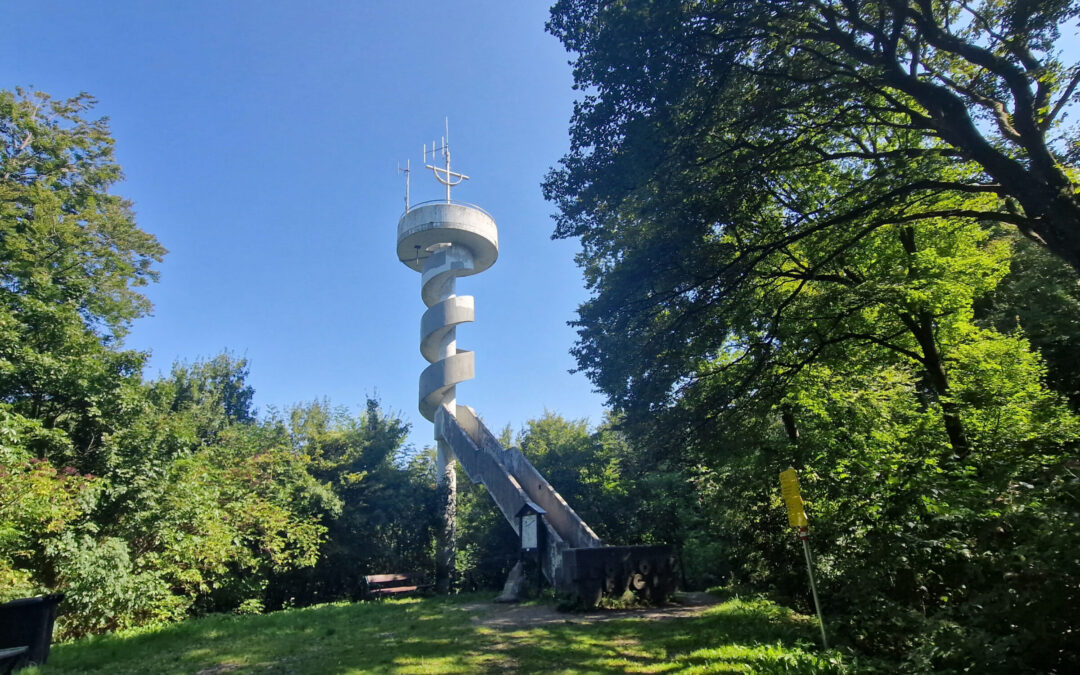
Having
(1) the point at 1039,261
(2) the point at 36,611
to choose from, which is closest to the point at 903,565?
(2) the point at 36,611

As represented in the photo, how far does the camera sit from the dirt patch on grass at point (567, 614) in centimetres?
1004

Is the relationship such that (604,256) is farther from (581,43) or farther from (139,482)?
(139,482)

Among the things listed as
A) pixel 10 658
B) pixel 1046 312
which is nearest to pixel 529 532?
pixel 10 658

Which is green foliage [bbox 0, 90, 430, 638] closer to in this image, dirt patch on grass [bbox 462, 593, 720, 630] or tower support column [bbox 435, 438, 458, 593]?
tower support column [bbox 435, 438, 458, 593]

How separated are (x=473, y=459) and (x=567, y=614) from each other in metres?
8.21

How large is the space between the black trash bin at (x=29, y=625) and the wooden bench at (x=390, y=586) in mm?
10375

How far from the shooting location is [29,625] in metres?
7.06

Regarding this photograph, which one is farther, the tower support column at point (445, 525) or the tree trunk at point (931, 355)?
the tower support column at point (445, 525)

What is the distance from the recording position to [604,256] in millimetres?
11336

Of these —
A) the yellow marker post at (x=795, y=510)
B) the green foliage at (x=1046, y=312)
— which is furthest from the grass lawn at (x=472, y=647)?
the green foliage at (x=1046, y=312)

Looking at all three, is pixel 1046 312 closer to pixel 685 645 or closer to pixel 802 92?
pixel 802 92

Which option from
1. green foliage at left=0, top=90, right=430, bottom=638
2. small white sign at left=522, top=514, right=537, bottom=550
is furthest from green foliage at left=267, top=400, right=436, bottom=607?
small white sign at left=522, top=514, right=537, bottom=550

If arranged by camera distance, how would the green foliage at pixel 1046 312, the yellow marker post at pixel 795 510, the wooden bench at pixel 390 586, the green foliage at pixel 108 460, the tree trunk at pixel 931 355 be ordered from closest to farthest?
the yellow marker post at pixel 795 510, the tree trunk at pixel 931 355, the green foliage at pixel 108 460, the green foliage at pixel 1046 312, the wooden bench at pixel 390 586

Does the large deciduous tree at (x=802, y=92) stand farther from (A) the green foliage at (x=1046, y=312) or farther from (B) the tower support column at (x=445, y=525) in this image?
(B) the tower support column at (x=445, y=525)
